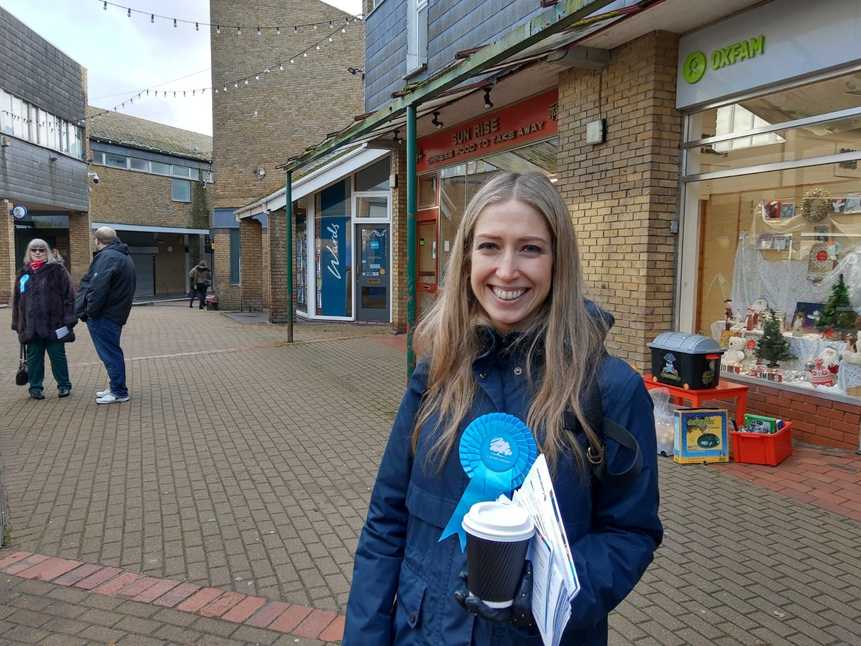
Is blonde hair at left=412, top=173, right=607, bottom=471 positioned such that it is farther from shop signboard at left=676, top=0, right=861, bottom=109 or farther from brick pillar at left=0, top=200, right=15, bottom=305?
brick pillar at left=0, top=200, right=15, bottom=305

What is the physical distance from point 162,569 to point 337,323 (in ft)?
41.9

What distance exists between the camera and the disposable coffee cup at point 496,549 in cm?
118

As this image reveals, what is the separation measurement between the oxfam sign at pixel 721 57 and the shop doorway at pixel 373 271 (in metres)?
9.87

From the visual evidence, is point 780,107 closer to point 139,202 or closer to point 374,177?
point 374,177

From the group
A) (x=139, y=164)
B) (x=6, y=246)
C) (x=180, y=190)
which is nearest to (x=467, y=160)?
(x=6, y=246)

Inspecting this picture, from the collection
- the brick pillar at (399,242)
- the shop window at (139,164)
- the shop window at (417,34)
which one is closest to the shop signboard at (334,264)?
the brick pillar at (399,242)

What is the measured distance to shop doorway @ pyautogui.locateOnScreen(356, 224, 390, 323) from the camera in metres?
15.7

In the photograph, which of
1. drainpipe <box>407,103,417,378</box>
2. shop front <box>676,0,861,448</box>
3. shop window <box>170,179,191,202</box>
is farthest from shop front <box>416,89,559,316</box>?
shop window <box>170,179,191,202</box>

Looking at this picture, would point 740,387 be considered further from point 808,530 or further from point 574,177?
point 574,177

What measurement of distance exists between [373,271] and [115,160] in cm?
2594

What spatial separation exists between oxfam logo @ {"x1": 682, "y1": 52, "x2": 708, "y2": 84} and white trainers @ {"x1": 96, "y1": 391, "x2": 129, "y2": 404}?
6997 mm

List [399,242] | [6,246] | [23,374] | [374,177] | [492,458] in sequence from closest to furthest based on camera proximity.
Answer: [492,458]
[23,374]
[399,242]
[374,177]
[6,246]

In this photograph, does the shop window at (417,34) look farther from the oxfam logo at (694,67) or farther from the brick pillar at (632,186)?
the oxfam logo at (694,67)

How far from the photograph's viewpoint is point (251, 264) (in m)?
21.8
